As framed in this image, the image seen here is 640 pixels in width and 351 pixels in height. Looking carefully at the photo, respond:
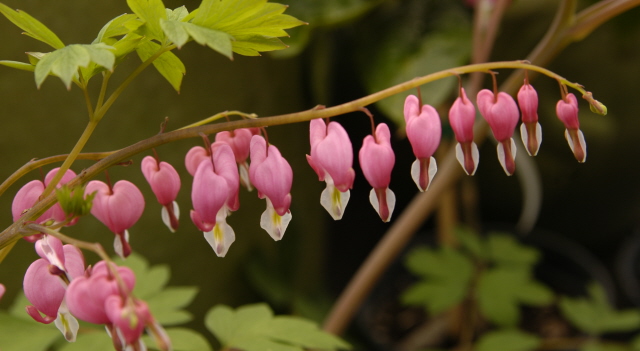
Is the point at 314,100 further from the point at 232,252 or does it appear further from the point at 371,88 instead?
the point at 232,252

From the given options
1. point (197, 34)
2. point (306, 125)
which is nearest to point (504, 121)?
point (197, 34)

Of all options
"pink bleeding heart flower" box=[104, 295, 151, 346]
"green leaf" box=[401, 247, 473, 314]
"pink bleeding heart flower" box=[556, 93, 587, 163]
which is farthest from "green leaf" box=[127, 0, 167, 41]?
"green leaf" box=[401, 247, 473, 314]

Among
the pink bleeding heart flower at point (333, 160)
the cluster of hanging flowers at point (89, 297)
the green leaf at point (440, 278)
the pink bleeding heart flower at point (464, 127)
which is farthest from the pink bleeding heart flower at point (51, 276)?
the green leaf at point (440, 278)

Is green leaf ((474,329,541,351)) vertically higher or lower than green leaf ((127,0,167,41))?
lower

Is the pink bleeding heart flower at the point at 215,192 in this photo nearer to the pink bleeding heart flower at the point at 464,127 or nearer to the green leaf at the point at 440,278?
the pink bleeding heart flower at the point at 464,127

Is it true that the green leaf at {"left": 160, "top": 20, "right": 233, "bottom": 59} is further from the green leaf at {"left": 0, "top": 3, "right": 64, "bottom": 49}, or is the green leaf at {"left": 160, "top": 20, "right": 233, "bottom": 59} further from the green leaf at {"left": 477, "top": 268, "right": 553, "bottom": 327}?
the green leaf at {"left": 477, "top": 268, "right": 553, "bottom": 327}

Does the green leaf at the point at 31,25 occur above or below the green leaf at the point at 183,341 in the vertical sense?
above

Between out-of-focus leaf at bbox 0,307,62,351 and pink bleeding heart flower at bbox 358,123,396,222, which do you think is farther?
out-of-focus leaf at bbox 0,307,62,351
